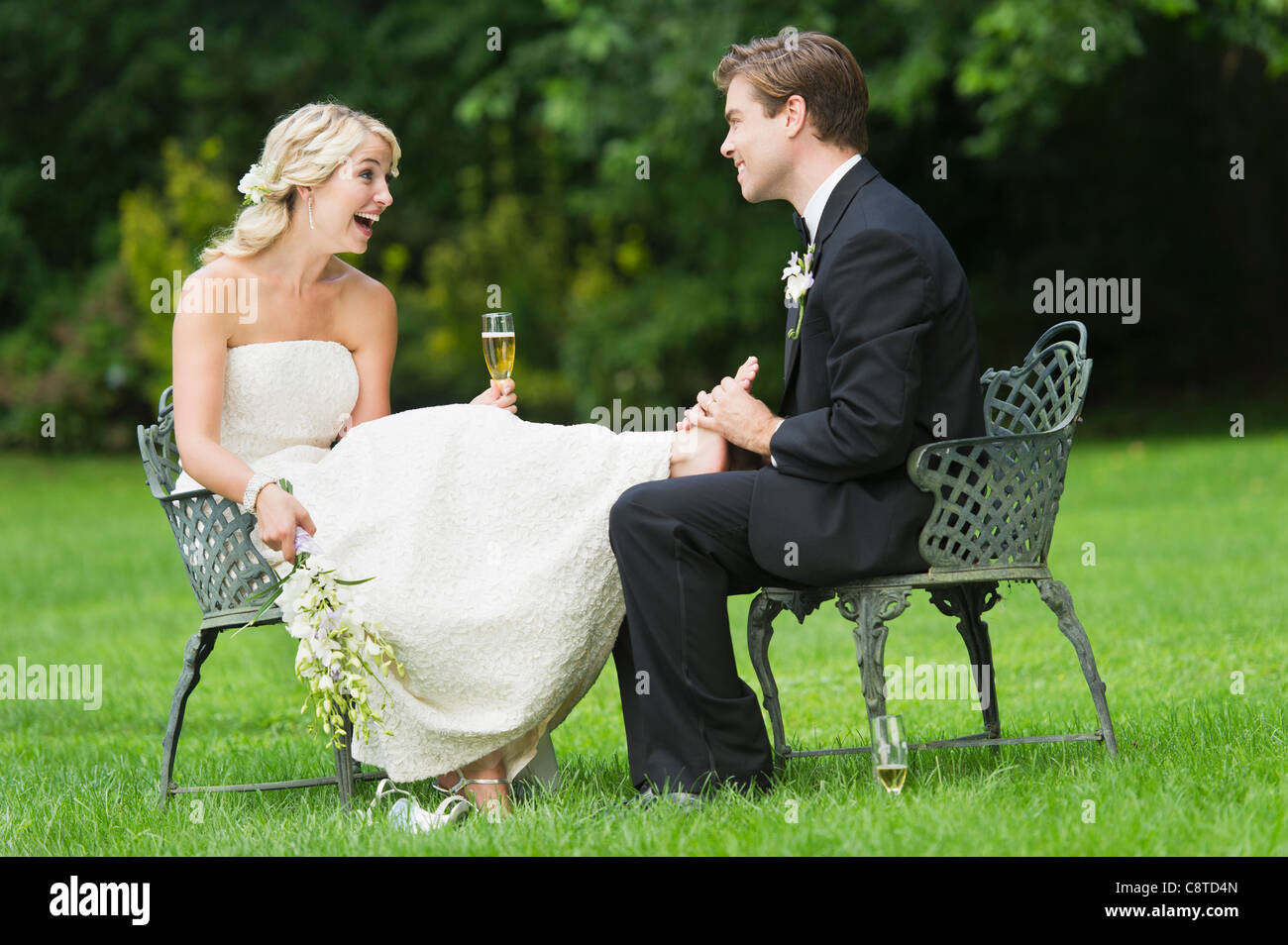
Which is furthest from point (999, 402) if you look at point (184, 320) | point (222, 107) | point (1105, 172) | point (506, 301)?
point (222, 107)

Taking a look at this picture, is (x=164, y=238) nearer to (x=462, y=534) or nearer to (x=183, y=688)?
(x=183, y=688)

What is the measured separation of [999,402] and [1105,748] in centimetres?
112

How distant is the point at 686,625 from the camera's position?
12.9 feet

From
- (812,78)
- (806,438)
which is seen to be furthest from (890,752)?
(812,78)

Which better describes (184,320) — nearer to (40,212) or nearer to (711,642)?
(711,642)

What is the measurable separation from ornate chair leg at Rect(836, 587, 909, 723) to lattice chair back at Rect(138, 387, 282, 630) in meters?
1.54

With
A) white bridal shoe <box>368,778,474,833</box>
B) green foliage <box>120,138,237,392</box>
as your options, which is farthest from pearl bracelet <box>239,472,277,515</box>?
green foliage <box>120,138,237,392</box>

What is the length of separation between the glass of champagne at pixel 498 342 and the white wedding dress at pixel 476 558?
0.19 metres

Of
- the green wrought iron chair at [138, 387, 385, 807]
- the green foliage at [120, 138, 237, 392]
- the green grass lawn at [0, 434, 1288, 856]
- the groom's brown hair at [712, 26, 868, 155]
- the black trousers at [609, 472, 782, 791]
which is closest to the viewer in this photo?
the green grass lawn at [0, 434, 1288, 856]

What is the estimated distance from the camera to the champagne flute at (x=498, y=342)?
14.2 ft

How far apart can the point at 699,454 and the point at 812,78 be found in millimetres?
1047

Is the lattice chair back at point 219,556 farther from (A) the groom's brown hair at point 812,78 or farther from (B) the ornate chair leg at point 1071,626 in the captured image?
(B) the ornate chair leg at point 1071,626

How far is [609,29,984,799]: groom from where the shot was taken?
384 centimetres

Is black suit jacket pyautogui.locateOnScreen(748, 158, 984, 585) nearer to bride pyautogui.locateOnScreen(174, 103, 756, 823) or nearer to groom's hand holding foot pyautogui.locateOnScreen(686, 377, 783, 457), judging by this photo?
groom's hand holding foot pyautogui.locateOnScreen(686, 377, 783, 457)
